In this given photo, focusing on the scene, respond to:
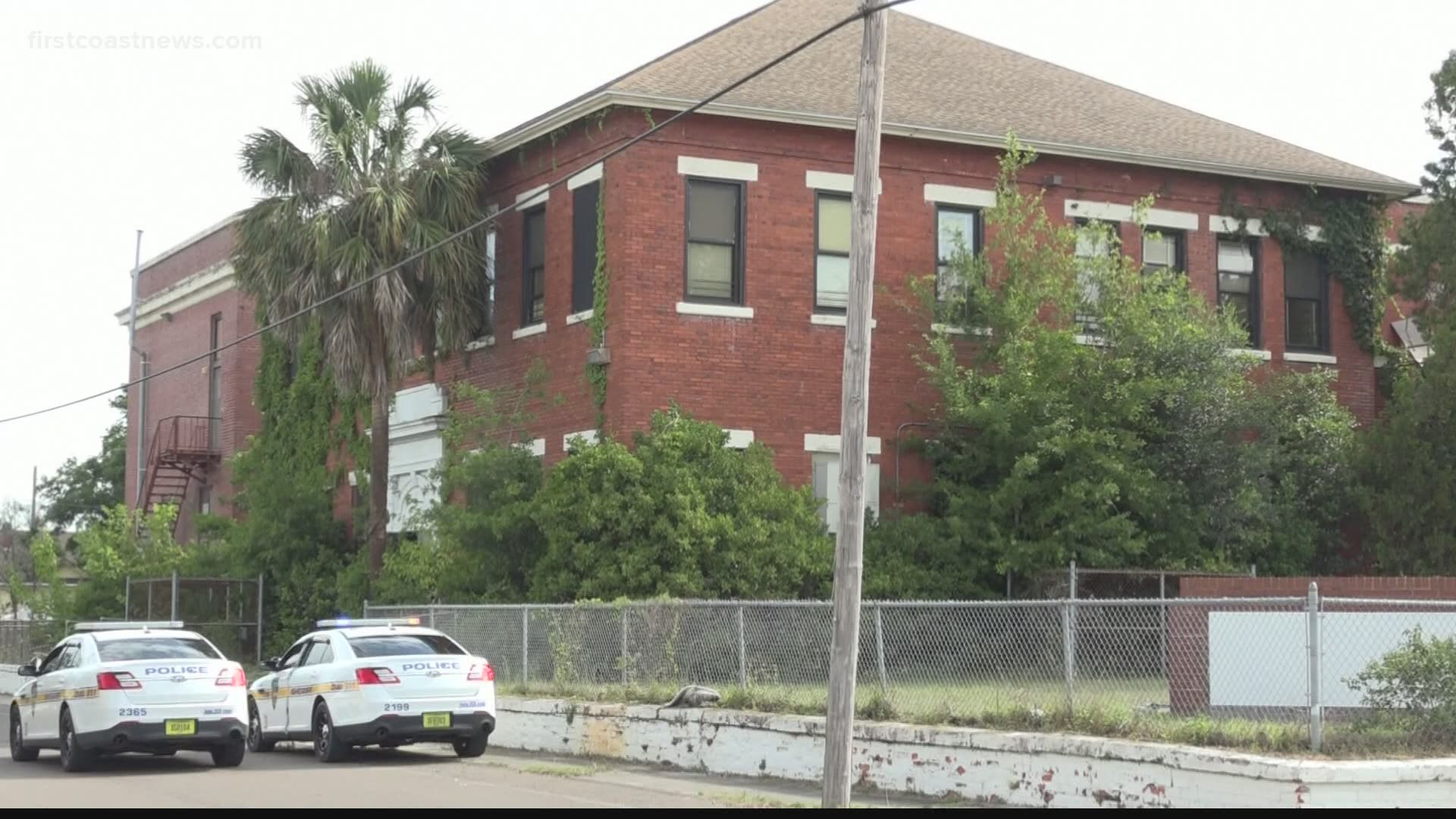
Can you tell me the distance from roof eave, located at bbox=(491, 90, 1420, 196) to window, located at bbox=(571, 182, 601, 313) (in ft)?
3.90

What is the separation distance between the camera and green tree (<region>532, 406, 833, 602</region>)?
81.9ft

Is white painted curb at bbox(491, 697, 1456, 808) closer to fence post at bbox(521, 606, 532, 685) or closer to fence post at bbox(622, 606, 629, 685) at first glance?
fence post at bbox(622, 606, 629, 685)

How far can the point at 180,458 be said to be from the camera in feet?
144

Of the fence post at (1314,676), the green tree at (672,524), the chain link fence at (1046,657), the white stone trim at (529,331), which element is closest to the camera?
the fence post at (1314,676)

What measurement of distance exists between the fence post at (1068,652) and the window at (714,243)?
1265 cm

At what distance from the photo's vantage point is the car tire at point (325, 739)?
64.3 feet

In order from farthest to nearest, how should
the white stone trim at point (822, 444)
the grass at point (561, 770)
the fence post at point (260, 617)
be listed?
the fence post at point (260, 617)
the white stone trim at point (822, 444)
the grass at point (561, 770)

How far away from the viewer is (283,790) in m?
16.5

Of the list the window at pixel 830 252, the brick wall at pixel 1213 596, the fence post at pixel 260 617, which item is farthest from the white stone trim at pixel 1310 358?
the fence post at pixel 260 617

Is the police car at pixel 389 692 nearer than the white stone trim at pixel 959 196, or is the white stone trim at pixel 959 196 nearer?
the police car at pixel 389 692

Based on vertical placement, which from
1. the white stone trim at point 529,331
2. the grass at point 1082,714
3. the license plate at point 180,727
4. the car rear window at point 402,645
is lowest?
the license plate at point 180,727

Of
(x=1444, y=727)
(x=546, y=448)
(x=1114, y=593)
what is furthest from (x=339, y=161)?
(x=1444, y=727)

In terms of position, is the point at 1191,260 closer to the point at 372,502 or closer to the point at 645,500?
the point at 645,500

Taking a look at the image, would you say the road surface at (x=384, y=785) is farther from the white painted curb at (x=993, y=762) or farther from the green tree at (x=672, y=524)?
the green tree at (x=672, y=524)
